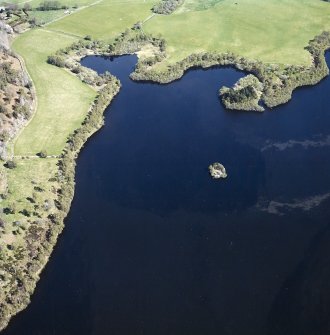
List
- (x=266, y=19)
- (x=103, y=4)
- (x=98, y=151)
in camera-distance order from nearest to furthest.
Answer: (x=98, y=151) < (x=266, y=19) < (x=103, y=4)

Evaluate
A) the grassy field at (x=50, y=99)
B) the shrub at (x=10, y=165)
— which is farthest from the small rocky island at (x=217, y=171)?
the shrub at (x=10, y=165)

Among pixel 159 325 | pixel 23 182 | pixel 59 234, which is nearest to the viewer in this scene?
pixel 159 325

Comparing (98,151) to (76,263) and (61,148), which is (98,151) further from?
(76,263)

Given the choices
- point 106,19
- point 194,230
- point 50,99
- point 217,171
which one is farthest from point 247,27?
point 194,230

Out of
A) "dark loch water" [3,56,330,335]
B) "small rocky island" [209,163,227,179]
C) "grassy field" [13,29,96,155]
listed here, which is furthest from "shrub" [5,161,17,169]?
"small rocky island" [209,163,227,179]

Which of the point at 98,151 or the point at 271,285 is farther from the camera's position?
the point at 98,151

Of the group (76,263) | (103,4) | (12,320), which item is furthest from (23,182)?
(103,4)

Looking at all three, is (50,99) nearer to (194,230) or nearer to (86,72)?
(86,72)
